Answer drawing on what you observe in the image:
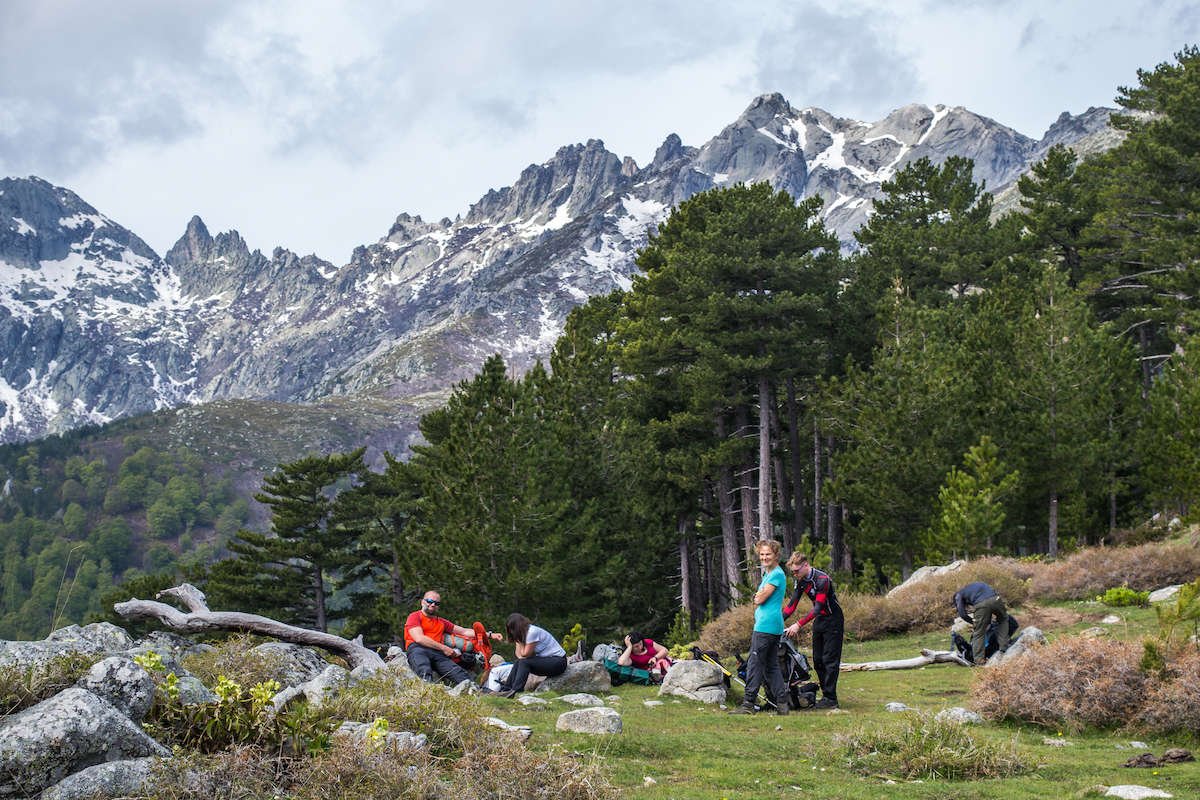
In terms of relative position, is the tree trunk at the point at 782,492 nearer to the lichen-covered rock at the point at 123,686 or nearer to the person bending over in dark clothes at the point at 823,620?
the person bending over in dark clothes at the point at 823,620

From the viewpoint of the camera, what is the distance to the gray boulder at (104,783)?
15.3 ft

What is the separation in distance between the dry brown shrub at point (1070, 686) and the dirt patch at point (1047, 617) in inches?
304

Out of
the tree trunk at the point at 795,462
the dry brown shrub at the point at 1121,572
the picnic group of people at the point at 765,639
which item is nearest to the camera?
the picnic group of people at the point at 765,639

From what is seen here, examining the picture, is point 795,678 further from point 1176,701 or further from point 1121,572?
point 1121,572

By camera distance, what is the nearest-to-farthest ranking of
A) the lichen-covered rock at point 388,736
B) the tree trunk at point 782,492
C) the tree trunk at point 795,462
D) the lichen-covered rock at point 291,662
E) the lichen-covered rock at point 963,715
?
the lichen-covered rock at point 388,736
the lichen-covered rock at point 963,715
the lichen-covered rock at point 291,662
the tree trunk at point 795,462
the tree trunk at point 782,492

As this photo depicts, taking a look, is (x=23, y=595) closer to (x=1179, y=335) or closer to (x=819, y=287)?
(x=819, y=287)

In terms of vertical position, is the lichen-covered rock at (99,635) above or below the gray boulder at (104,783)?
above

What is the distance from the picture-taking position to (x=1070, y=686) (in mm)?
9172

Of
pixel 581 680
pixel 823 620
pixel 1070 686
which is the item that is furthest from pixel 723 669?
pixel 1070 686

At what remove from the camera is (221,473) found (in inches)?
7756

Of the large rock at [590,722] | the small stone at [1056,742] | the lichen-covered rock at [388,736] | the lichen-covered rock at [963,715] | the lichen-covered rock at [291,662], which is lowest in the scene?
the small stone at [1056,742]

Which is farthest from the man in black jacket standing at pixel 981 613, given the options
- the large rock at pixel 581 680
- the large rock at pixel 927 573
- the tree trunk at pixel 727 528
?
the tree trunk at pixel 727 528

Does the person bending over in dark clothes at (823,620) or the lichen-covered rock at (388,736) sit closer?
the lichen-covered rock at (388,736)

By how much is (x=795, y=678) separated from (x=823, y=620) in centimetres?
89
